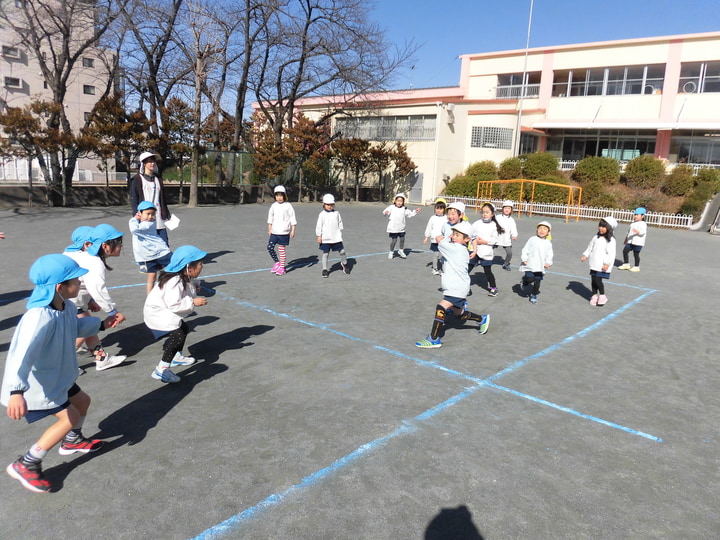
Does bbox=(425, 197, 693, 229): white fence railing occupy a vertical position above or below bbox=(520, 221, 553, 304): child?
above

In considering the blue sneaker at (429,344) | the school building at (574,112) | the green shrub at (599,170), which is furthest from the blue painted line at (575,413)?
the green shrub at (599,170)

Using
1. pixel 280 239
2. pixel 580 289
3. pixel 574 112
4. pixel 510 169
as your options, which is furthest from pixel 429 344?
pixel 574 112

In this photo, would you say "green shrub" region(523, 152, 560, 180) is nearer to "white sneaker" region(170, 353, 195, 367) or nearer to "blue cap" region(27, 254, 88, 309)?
"white sneaker" region(170, 353, 195, 367)

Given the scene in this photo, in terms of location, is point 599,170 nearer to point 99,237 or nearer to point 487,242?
point 487,242

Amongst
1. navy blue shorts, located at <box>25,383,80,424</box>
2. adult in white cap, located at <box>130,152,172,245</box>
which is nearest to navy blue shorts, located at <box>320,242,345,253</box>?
adult in white cap, located at <box>130,152,172,245</box>

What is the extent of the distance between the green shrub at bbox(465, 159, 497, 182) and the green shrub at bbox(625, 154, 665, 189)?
791 cm

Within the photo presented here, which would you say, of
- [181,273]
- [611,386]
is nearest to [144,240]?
[181,273]

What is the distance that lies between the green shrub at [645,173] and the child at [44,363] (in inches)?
1293

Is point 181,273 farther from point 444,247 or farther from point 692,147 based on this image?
point 692,147

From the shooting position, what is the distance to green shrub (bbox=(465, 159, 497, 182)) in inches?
1273

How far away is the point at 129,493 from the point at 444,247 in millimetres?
4305

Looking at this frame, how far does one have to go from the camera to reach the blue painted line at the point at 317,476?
2.94m

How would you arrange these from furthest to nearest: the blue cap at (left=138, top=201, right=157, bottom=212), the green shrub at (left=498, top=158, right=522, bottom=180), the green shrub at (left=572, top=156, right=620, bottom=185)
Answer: the green shrub at (left=498, top=158, right=522, bottom=180), the green shrub at (left=572, top=156, right=620, bottom=185), the blue cap at (left=138, top=201, right=157, bottom=212)

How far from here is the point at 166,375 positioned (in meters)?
4.82
